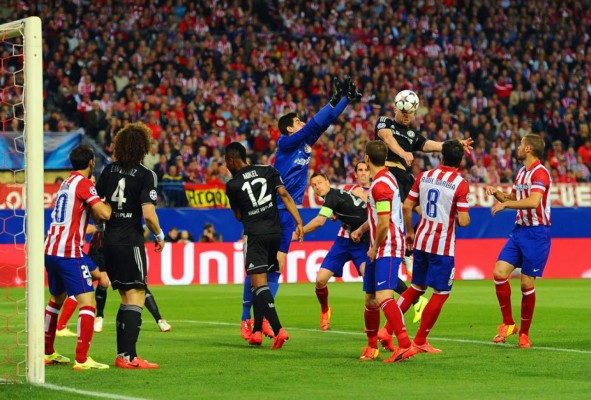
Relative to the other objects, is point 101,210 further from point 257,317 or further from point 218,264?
point 218,264

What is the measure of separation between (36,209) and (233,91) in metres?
22.9

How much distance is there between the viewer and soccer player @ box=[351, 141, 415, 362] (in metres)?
10.2

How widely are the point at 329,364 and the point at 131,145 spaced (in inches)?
105

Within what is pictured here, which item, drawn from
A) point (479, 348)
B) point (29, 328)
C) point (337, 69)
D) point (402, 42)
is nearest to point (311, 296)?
point (479, 348)

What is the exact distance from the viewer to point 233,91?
3170 centimetres

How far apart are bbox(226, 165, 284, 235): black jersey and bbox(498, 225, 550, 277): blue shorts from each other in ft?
8.29

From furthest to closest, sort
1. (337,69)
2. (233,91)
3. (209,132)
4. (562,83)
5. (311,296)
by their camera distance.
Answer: (562,83) → (337,69) → (233,91) → (209,132) → (311,296)

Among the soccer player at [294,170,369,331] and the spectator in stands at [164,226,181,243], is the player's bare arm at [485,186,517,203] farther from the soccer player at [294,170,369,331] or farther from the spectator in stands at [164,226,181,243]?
the spectator in stands at [164,226,181,243]

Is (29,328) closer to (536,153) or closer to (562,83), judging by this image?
(536,153)

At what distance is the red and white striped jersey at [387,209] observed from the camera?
1022cm

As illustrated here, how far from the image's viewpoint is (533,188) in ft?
38.8

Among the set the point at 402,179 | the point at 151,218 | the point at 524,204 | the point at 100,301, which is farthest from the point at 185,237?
the point at 151,218

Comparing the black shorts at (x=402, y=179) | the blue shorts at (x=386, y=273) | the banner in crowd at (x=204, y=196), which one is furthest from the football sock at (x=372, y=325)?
the banner in crowd at (x=204, y=196)

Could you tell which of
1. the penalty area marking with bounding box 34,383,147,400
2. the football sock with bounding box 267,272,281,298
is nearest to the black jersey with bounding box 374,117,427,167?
the football sock with bounding box 267,272,281,298
